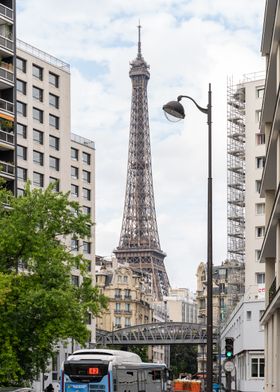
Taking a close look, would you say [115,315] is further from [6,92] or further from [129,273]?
[6,92]

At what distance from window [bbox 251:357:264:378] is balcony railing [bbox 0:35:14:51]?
31716 mm

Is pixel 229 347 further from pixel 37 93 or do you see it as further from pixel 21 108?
pixel 37 93

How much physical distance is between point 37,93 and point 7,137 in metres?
16.9

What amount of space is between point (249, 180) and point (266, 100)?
5248cm

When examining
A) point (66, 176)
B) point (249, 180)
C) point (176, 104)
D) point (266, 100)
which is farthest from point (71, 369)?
point (66, 176)

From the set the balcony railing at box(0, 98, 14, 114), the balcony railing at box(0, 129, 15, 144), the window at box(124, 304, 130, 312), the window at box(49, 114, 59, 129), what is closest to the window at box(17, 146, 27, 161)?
the window at box(49, 114, 59, 129)

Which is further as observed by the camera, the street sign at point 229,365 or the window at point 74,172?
the window at point 74,172

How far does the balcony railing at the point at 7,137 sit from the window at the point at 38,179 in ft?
49.4

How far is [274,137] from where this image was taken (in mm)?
36094

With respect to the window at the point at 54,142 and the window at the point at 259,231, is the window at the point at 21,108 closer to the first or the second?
the window at the point at 54,142

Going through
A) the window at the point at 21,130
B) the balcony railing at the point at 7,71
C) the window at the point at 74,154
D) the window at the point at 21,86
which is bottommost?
the window at the point at 21,130

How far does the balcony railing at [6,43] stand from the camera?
82175 millimetres

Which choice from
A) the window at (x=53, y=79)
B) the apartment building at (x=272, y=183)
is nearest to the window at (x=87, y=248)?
the window at (x=53, y=79)

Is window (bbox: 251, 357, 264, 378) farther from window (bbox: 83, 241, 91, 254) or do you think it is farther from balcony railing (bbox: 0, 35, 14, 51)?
window (bbox: 83, 241, 91, 254)
